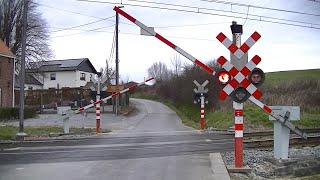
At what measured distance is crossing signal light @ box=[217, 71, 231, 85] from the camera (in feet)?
27.8

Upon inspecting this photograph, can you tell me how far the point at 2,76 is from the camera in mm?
39719

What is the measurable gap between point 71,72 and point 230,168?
213ft

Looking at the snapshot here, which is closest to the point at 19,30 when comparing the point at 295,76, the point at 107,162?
the point at 295,76

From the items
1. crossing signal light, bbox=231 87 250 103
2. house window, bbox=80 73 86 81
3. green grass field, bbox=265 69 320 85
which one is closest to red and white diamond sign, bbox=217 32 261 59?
crossing signal light, bbox=231 87 250 103

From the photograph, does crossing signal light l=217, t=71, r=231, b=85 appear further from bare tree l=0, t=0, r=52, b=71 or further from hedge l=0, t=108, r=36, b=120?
bare tree l=0, t=0, r=52, b=71

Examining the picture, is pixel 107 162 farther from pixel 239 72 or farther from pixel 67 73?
pixel 67 73

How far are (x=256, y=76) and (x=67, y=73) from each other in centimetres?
6609

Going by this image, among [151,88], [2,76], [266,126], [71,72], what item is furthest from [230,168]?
[151,88]

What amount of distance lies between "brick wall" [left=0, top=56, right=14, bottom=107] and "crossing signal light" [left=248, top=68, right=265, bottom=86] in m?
35.2

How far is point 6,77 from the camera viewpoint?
40500mm

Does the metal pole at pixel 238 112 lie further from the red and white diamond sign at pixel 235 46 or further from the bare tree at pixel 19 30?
the bare tree at pixel 19 30

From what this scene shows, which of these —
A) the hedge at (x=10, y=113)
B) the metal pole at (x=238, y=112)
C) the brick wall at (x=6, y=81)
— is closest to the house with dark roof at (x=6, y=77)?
the brick wall at (x=6, y=81)

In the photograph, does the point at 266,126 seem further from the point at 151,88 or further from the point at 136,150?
the point at 151,88

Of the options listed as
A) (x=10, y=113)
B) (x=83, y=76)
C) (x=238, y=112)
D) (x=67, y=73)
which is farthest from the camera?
(x=83, y=76)
